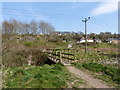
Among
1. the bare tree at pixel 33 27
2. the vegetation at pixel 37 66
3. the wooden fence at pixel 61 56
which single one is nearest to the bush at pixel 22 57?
the vegetation at pixel 37 66

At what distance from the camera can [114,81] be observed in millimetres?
5305

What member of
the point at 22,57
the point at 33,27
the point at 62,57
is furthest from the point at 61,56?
the point at 33,27

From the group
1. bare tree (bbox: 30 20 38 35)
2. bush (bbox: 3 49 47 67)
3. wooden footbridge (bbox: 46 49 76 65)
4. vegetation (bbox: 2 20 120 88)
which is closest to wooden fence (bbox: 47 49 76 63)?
wooden footbridge (bbox: 46 49 76 65)

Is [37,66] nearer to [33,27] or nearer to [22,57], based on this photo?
[22,57]

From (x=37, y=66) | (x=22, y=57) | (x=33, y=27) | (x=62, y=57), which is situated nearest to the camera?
(x=37, y=66)

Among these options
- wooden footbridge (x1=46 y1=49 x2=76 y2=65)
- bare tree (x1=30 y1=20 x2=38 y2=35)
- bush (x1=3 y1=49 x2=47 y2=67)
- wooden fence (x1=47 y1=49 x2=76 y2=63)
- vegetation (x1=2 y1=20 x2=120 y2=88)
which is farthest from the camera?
bare tree (x1=30 y1=20 x2=38 y2=35)

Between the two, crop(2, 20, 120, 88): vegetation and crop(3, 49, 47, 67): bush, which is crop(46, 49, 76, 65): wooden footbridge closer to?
→ crop(2, 20, 120, 88): vegetation

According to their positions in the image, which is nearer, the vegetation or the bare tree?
the vegetation

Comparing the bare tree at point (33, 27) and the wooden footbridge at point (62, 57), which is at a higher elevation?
the bare tree at point (33, 27)

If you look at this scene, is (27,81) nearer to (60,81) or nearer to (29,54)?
(60,81)

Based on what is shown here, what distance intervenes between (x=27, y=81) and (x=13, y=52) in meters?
6.85

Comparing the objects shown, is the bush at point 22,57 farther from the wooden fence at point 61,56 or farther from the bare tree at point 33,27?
the bare tree at point 33,27

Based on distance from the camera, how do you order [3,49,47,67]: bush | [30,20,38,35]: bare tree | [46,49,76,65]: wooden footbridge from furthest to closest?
[30,20,38,35]: bare tree
[46,49,76,65]: wooden footbridge
[3,49,47,67]: bush

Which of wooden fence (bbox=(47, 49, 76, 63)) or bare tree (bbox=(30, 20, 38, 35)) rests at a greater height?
bare tree (bbox=(30, 20, 38, 35))
